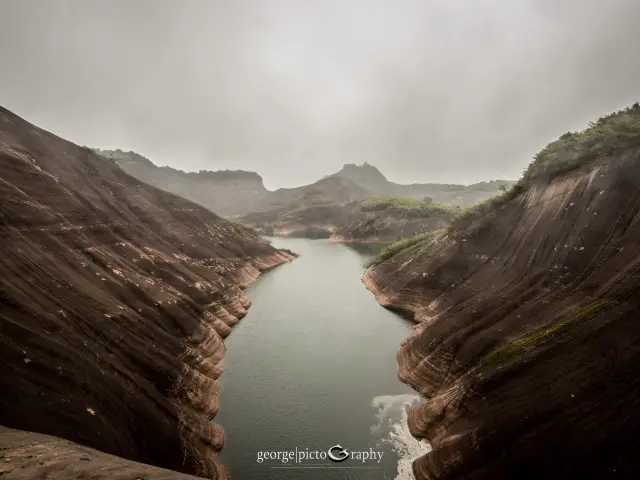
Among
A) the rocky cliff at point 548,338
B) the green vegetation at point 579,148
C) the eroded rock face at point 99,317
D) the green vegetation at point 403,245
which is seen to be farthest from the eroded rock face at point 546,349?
the green vegetation at point 403,245

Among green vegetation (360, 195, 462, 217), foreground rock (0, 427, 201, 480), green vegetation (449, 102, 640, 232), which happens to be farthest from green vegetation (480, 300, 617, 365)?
green vegetation (360, 195, 462, 217)

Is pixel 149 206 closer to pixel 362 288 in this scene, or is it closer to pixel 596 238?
pixel 362 288

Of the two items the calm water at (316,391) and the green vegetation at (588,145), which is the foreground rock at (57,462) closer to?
the calm water at (316,391)

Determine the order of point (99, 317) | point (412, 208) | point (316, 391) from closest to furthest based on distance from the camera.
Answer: point (99, 317), point (316, 391), point (412, 208)

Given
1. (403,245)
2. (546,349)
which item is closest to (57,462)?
(546,349)

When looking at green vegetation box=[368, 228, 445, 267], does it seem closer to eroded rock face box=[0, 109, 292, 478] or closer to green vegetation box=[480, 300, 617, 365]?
eroded rock face box=[0, 109, 292, 478]

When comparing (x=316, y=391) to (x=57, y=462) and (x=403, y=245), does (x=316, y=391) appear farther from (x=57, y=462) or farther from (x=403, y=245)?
(x=403, y=245)
